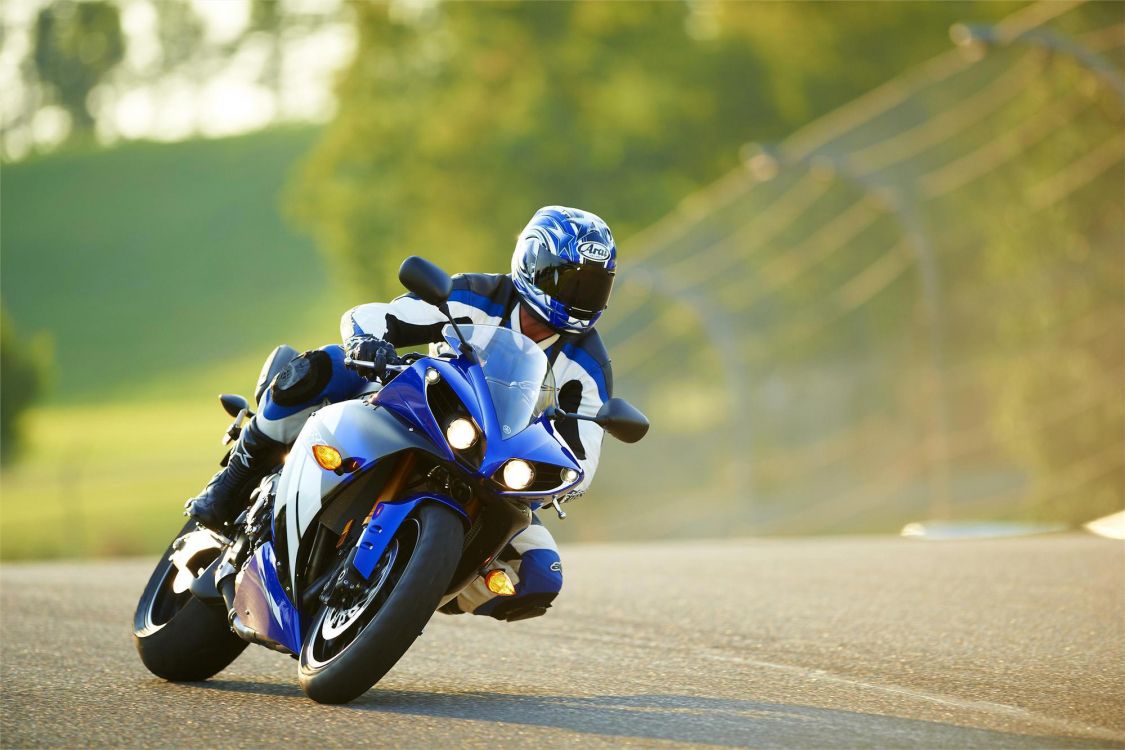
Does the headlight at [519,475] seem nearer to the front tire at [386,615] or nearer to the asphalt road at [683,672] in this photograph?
the front tire at [386,615]

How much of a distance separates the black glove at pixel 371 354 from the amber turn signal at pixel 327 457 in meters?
0.28

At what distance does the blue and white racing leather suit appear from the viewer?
21.0ft

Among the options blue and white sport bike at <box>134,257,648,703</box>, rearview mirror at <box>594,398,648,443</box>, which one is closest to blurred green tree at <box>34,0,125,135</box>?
blue and white sport bike at <box>134,257,648,703</box>

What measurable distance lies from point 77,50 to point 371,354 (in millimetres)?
113617

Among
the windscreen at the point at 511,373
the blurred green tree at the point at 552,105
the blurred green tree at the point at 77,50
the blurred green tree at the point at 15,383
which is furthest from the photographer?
the blurred green tree at the point at 77,50

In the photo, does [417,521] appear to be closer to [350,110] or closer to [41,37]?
[350,110]

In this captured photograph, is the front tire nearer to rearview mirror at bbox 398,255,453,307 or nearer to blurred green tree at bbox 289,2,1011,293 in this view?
rearview mirror at bbox 398,255,453,307

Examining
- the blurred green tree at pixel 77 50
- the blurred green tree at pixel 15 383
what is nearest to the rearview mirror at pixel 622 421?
the blurred green tree at pixel 15 383

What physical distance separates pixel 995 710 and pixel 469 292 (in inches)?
87.2

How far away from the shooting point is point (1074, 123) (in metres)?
20.1

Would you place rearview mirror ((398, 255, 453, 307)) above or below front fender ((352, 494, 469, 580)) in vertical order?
above

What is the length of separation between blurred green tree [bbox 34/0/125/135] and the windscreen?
371 feet

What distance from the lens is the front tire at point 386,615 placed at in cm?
564

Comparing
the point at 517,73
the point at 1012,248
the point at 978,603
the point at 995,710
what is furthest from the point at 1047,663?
the point at 517,73
